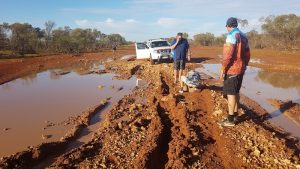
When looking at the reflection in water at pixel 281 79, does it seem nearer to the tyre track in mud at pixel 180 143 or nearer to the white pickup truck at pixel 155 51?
the white pickup truck at pixel 155 51

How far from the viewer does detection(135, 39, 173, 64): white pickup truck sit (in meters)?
20.8

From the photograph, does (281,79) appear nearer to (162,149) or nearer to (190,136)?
(190,136)

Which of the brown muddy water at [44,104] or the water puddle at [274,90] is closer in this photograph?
the brown muddy water at [44,104]

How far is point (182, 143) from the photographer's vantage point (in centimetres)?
608

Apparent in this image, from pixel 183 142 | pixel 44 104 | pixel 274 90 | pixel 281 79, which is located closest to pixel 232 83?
pixel 183 142

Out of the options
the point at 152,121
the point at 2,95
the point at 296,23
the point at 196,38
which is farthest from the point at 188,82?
the point at 196,38

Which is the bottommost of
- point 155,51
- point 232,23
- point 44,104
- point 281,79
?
point 281,79

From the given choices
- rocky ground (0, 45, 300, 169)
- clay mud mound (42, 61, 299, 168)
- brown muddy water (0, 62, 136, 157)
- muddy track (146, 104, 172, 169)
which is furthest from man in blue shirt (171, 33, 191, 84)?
muddy track (146, 104, 172, 169)

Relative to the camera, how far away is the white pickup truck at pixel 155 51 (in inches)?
818

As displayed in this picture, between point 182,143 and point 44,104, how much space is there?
6.73m

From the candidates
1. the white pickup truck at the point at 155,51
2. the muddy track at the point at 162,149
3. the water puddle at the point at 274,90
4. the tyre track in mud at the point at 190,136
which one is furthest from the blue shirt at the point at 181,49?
the white pickup truck at the point at 155,51

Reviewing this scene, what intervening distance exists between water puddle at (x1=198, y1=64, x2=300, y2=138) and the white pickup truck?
5.23 metres

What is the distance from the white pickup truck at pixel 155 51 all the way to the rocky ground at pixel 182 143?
38.2 ft

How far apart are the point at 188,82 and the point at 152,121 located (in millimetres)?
3272
